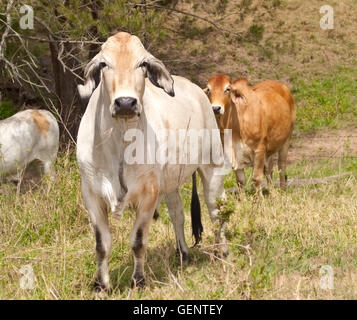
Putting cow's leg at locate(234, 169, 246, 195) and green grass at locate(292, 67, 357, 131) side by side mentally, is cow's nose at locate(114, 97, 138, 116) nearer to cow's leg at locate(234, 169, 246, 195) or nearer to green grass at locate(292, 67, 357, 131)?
cow's leg at locate(234, 169, 246, 195)

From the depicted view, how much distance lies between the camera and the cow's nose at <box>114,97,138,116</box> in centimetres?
351

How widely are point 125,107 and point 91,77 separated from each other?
19.2 inches

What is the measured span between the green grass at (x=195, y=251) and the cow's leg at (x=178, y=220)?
0.11 metres

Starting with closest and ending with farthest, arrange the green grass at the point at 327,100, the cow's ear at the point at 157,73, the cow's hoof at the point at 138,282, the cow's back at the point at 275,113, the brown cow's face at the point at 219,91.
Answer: the cow's ear at the point at 157,73 → the cow's hoof at the point at 138,282 → the brown cow's face at the point at 219,91 → the cow's back at the point at 275,113 → the green grass at the point at 327,100

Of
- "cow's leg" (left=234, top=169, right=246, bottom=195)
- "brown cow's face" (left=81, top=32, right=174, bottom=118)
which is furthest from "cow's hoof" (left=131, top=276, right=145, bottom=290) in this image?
"cow's leg" (left=234, top=169, right=246, bottom=195)

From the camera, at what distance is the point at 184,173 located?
4691mm

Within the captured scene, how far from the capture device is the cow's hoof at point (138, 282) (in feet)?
13.7

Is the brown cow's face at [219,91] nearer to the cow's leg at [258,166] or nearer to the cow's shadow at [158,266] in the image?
the cow's leg at [258,166]

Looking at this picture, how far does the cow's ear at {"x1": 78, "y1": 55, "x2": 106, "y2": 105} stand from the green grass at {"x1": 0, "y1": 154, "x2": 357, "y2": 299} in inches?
47.9

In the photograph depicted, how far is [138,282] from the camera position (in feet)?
13.7

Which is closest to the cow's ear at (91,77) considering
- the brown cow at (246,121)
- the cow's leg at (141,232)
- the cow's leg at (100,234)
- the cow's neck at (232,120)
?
the cow's leg at (100,234)

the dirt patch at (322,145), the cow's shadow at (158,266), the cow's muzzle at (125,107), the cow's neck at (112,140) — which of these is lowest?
the cow's shadow at (158,266)
